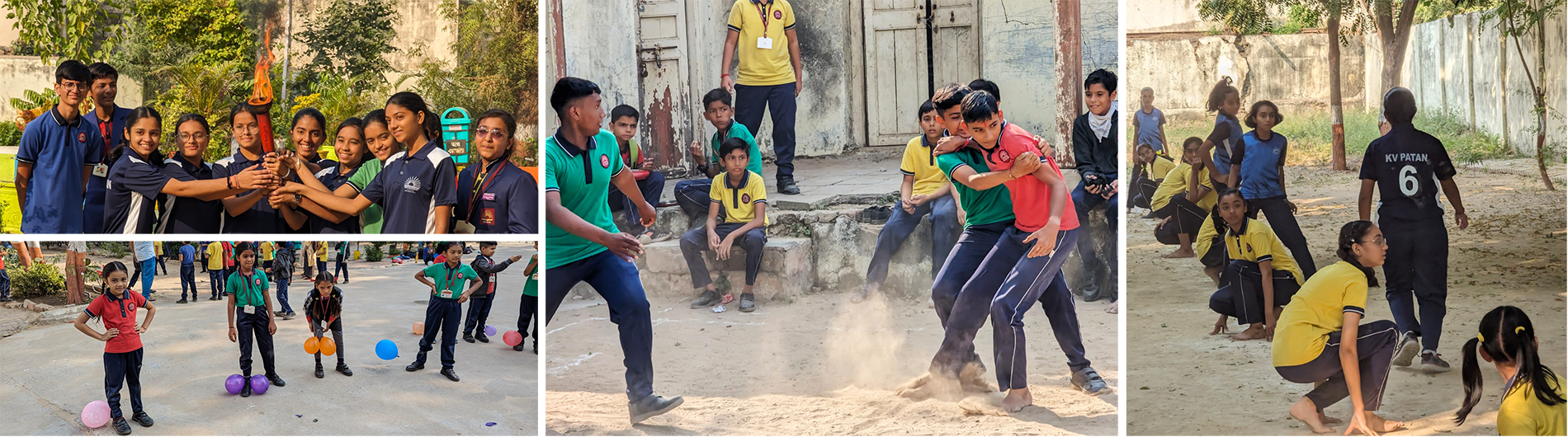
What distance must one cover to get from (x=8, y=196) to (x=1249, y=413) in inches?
207

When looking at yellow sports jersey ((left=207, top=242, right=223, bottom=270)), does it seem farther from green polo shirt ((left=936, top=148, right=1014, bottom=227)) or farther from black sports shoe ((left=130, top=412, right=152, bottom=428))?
green polo shirt ((left=936, top=148, right=1014, bottom=227))

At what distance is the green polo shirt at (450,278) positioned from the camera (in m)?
4.43

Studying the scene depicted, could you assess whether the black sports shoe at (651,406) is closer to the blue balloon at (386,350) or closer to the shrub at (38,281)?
the blue balloon at (386,350)

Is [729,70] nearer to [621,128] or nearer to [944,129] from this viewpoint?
[621,128]

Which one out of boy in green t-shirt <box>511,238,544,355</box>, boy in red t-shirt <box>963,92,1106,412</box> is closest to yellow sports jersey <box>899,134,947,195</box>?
boy in red t-shirt <box>963,92,1106,412</box>

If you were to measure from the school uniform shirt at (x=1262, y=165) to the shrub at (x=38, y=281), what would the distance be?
5.27 m

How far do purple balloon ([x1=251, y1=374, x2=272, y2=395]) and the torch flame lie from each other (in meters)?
1.34

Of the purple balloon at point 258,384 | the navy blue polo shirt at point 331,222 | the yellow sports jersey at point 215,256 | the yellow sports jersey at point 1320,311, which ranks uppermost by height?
the navy blue polo shirt at point 331,222

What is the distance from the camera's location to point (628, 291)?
3787 millimetres

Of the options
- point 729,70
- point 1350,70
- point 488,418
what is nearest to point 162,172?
point 488,418

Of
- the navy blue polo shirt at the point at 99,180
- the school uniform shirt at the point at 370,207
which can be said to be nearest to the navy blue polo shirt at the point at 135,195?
the navy blue polo shirt at the point at 99,180

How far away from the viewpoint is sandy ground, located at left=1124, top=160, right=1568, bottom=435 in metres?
3.71

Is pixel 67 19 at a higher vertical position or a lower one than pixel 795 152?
higher

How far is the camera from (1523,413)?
3.60 metres
